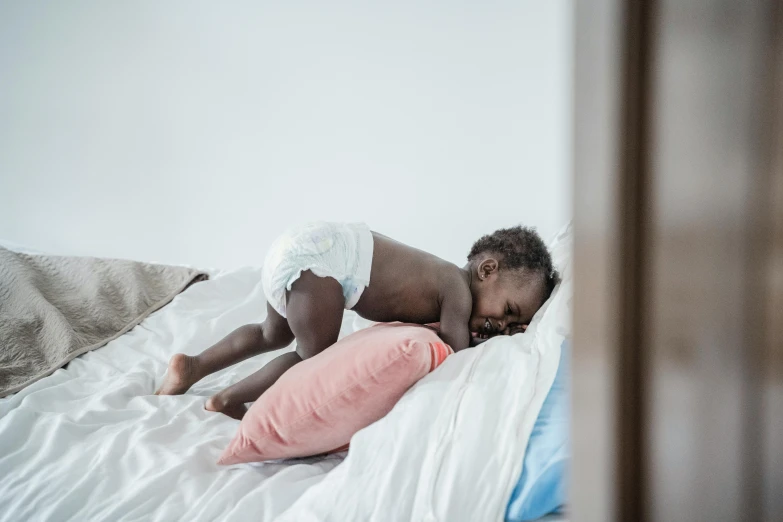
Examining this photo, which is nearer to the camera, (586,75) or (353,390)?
(586,75)

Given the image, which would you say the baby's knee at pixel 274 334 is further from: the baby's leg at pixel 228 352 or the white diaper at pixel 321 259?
the white diaper at pixel 321 259

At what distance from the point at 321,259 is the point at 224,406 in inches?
13.0

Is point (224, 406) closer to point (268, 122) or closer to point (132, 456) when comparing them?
point (132, 456)

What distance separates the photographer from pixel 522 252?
1372 millimetres

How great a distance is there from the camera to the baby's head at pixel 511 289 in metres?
1.32

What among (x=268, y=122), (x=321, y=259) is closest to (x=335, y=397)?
(x=321, y=259)

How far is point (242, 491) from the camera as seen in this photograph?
32.4 inches

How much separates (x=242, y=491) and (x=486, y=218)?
1.36m

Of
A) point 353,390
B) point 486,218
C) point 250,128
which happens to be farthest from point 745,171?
point 250,128

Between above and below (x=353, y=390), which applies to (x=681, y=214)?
above

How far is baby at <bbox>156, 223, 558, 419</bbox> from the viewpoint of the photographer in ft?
3.92

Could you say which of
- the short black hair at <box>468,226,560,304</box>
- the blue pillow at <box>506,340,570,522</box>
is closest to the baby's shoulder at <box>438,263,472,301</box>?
the short black hair at <box>468,226,560,304</box>

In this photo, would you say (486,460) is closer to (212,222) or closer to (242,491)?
(242,491)

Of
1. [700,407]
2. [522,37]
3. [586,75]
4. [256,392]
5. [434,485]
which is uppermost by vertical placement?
[522,37]
